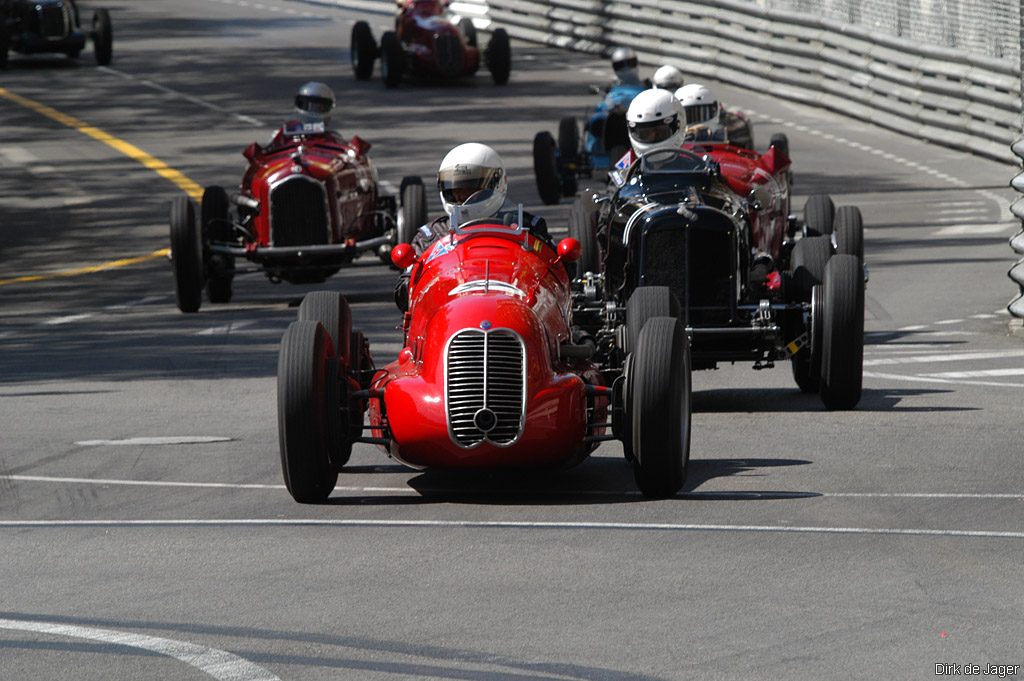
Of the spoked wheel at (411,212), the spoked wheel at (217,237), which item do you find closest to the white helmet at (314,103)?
the spoked wheel at (217,237)

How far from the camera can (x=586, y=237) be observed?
1379 centimetres

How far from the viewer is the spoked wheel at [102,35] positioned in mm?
38028

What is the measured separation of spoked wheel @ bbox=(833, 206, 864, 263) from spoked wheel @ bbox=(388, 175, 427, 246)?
4.63 m

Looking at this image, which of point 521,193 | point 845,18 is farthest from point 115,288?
point 845,18

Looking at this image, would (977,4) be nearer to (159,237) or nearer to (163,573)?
(159,237)

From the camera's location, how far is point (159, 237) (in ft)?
74.9

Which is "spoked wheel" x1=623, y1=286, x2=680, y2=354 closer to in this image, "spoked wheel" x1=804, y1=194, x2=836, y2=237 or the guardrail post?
"spoked wheel" x1=804, y1=194, x2=836, y2=237

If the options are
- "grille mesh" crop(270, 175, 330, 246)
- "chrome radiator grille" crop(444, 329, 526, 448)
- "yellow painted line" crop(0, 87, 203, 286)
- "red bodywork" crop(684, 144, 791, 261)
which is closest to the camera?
"chrome radiator grille" crop(444, 329, 526, 448)

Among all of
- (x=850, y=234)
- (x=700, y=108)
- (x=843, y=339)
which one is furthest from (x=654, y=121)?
(x=843, y=339)

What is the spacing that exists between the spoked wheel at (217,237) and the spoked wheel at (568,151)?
6.57 metres

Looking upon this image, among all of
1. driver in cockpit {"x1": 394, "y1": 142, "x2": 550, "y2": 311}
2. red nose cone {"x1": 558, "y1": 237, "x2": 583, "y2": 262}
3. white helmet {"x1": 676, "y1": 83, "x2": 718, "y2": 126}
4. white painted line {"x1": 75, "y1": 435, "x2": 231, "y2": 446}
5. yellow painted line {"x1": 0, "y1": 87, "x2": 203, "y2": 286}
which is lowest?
yellow painted line {"x1": 0, "y1": 87, "x2": 203, "y2": 286}

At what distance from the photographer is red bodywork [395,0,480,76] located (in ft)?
113

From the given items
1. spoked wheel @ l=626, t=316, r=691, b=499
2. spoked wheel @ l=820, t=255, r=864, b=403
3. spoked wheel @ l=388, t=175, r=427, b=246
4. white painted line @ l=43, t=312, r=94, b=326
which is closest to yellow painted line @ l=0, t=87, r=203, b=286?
white painted line @ l=43, t=312, r=94, b=326

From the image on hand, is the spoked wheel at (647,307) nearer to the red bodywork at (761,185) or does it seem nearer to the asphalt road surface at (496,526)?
the asphalt road surface at (496,526)
